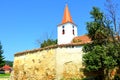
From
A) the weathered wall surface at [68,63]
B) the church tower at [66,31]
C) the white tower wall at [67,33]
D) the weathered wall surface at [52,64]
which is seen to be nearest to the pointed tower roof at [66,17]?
the church tower at [66,31]

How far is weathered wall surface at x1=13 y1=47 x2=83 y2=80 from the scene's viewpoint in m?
22.5

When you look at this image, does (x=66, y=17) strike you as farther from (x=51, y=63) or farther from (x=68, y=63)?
(x=68, y=63)

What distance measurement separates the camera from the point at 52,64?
23859mm

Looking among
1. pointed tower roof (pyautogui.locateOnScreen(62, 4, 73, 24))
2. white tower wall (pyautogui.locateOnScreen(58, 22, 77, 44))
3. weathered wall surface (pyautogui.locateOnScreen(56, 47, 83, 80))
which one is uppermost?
pointed tower roof (pyautogui.locateOnScreen(62, 4, 73, 24))

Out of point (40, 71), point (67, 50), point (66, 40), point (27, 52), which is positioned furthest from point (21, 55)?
point (66, 40)

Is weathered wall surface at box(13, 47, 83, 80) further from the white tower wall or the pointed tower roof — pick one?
the pointed tower roof

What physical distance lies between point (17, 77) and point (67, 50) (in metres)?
7.76

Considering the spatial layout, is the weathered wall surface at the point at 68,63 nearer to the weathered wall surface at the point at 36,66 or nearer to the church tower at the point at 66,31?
the weathered wall surface at the point at 36,66

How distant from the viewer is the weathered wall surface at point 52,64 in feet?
74.0

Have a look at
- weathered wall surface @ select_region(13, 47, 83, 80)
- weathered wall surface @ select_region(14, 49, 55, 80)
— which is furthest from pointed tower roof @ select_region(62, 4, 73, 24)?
weathered wall surface @ select_region(13, 47, 83, 80)

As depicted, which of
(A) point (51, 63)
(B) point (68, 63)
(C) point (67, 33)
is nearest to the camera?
(B) point (68, 63)

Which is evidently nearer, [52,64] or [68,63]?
[68,63]

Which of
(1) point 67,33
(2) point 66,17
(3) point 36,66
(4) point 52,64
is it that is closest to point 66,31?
(1) point 67,33

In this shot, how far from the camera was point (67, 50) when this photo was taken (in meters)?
23.2
